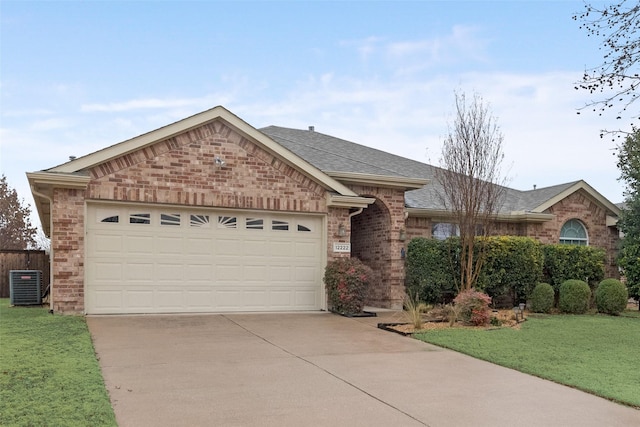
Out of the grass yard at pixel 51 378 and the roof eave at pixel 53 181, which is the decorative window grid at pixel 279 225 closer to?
the roof eave at pixel 53 181

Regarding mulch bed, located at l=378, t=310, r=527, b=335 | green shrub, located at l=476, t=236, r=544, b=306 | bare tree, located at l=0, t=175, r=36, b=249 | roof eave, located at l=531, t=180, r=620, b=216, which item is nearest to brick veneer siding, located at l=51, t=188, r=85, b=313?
→ mulch bed, located at l=378, t=310, r=527, b=335

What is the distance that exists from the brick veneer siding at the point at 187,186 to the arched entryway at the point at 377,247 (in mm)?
2024

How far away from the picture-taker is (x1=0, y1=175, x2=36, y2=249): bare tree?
37844 millimetres

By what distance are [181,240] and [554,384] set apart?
845 centimetres

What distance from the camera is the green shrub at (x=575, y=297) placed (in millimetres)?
14477

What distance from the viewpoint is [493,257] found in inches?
571

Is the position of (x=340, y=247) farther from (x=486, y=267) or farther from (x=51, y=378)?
(x=51, y=378)

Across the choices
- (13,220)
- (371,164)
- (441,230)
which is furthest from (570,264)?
(13,220)

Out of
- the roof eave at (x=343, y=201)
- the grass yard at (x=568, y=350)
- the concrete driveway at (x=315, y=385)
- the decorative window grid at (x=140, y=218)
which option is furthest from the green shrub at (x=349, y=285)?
the decorative window grid at (x=140, y=218)

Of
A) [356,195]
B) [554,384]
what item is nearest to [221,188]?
[356,195]

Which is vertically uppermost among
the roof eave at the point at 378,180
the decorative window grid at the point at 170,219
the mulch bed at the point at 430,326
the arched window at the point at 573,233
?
the roof eave at the point at 378,180

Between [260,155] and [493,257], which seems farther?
[493,257]

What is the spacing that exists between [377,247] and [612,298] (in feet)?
21.1

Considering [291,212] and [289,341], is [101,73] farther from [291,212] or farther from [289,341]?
[289,341]
